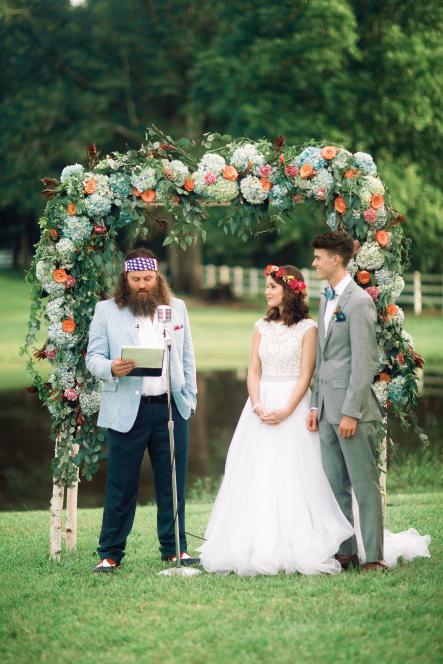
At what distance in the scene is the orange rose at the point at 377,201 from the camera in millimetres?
7875

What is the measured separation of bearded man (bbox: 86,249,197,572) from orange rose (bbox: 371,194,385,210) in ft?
5.42

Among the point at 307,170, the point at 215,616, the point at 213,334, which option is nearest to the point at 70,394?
the point at 307,170

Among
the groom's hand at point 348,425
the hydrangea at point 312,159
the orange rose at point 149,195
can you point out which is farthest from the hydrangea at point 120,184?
the groom's hand at point 348,425

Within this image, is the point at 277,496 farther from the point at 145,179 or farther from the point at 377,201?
the point at 145,179

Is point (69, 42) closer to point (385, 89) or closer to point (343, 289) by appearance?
point (385, 89)

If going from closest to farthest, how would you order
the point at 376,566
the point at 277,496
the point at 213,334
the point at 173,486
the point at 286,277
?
the point at 376,566 → the point at 173,486 → the point at 277,496 → the point at 286,277 → the point at 213,334

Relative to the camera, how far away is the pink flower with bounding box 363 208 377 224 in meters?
7.89

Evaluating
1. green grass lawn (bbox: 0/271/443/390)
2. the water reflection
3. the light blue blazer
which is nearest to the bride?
the light blue blazer

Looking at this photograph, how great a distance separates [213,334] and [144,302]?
21.2 metres

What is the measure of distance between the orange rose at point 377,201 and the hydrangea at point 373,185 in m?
0.04

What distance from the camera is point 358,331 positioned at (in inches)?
272

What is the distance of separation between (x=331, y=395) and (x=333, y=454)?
42 centimetres

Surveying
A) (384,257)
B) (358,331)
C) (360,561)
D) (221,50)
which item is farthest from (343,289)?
(221,50)

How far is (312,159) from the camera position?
26.2ft
